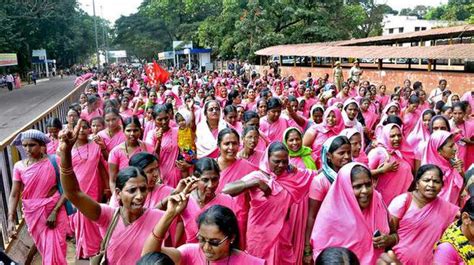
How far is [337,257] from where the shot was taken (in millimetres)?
2223

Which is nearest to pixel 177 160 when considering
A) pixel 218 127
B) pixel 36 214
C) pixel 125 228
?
pixel 218 127

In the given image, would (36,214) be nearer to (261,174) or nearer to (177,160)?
(177,160)

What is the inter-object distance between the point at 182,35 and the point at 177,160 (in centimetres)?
4168

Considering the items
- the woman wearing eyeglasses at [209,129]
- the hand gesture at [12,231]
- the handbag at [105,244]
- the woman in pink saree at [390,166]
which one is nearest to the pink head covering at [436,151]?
the woman in pink saree at [390,166]

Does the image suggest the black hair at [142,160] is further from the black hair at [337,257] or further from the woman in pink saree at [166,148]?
the woman in pink saree at [166,148]

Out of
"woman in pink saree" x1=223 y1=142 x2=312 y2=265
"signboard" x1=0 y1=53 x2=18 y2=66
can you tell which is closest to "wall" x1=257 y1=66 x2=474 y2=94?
"woman in pink saree" x1=223 y1=142 x2=312 y2=265

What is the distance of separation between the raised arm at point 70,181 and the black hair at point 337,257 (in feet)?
4.67

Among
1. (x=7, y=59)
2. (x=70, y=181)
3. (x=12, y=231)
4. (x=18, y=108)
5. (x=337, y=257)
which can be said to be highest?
(x=7, y=59)

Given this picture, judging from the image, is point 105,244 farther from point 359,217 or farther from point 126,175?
point 359,217

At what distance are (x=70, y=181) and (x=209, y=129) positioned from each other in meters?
2.93

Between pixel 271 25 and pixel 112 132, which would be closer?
pixel 112 132

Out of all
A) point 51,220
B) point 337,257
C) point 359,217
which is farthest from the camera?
point 51,220

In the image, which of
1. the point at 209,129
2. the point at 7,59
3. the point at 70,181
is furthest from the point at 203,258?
the point at 7,59

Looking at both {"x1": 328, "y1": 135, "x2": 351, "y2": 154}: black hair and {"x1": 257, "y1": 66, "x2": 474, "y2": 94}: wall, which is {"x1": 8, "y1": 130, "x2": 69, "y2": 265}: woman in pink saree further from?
{"x1": 257, "y1": 66, "x2": 474, "y2": 94}: wall
